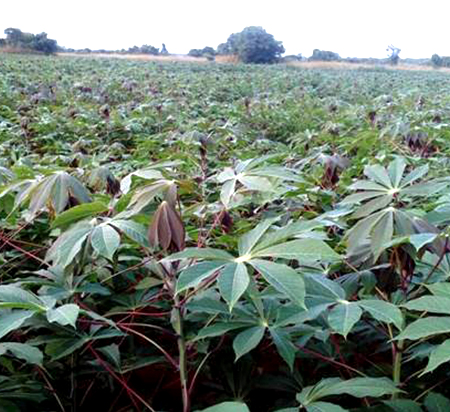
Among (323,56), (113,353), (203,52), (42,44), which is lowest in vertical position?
(113,353)

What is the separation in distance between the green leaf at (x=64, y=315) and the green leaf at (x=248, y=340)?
0.21 metres

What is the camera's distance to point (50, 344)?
33.0 inches

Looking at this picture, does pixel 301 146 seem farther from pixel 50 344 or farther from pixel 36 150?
pixel 50 344

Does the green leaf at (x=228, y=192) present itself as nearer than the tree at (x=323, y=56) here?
Yes

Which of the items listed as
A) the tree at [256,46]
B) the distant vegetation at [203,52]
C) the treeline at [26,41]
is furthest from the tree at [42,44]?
the tree at [256,46]

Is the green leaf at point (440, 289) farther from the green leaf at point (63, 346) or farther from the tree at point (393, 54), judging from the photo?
the tree at point (393, 54)

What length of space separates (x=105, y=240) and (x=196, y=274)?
18cm

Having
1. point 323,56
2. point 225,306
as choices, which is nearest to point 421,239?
point 225,306

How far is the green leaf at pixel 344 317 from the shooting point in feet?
2.31

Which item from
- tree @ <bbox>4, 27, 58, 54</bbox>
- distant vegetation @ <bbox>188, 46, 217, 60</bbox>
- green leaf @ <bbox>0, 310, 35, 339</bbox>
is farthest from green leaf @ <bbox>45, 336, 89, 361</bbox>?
distant vegetation @ <bbox>188, 46, 217, 60</bbox>

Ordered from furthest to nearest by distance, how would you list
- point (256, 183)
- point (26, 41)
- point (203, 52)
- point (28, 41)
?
point (203, 52) → point (26, 41) → point (28, 41) → point (256, 183)

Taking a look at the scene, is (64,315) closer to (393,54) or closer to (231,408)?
(231,408)

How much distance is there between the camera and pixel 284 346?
0.76 meters

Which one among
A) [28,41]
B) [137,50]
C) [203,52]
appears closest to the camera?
[28,41]
